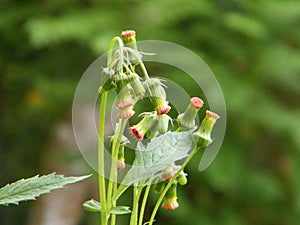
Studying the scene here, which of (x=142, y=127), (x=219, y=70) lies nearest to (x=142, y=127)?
(x=142, y=127)

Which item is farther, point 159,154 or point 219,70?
point 219,70

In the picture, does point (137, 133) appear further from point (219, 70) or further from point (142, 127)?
point (219, 70)

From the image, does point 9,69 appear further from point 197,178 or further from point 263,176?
point 263,176

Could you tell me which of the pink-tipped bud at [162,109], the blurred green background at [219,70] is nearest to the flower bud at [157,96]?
the pink-tipped bud at [162,109]

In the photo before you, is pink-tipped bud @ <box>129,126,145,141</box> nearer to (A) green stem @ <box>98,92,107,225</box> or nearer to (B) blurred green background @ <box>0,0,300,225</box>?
(A) green stem @ <box>98,92,107,225</box>

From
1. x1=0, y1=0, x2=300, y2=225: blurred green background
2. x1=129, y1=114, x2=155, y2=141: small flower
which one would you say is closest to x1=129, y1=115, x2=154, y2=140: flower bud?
x1=129, y1=114, x2=155, y2=141: small flower

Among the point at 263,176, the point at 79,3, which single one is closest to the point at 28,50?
the point at 79,3

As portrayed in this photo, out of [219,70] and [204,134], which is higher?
[219,70]
